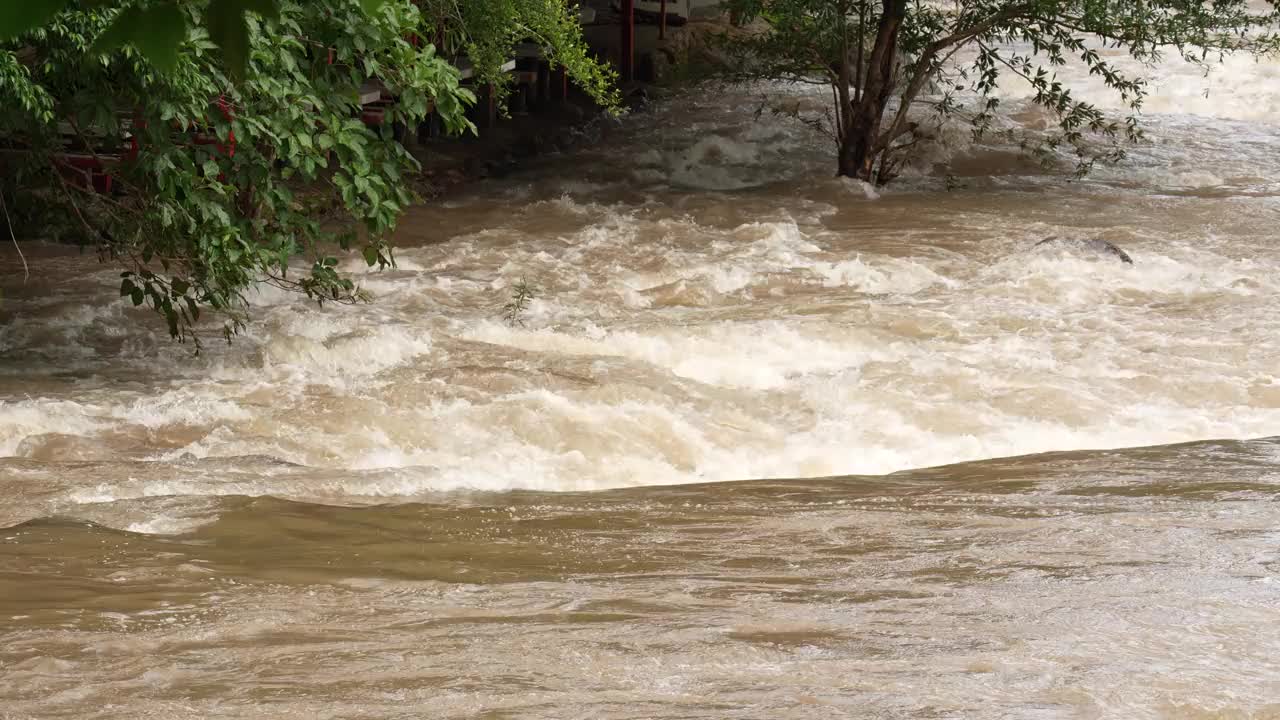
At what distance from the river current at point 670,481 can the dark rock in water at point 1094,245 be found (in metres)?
0.16

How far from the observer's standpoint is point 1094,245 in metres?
12.1

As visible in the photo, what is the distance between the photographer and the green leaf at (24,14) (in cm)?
101

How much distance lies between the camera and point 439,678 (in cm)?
371

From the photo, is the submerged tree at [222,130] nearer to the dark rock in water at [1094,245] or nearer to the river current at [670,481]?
the river current at [670,481]

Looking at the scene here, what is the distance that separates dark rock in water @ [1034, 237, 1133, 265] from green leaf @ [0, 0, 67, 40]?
1155cm

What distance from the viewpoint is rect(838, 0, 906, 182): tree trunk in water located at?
50.4 ft

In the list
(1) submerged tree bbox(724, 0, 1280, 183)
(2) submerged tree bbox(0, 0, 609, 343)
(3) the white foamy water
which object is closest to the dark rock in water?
(3) the white foamy water

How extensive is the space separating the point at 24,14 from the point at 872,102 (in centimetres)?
1554

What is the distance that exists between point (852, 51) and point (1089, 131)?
4669 millimetres

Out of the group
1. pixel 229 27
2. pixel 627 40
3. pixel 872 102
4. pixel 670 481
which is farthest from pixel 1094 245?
pixel 627 40

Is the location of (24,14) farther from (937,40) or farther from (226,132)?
(937,40)

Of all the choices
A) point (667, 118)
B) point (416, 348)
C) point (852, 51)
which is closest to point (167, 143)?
point (416, 348)

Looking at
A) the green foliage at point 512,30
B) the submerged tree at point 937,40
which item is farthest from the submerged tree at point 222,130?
the submerged tree at point 937,40

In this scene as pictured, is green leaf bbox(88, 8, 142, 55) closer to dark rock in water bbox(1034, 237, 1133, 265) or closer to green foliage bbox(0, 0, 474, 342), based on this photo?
green foliage bbox(0, 0, 474, 342)
